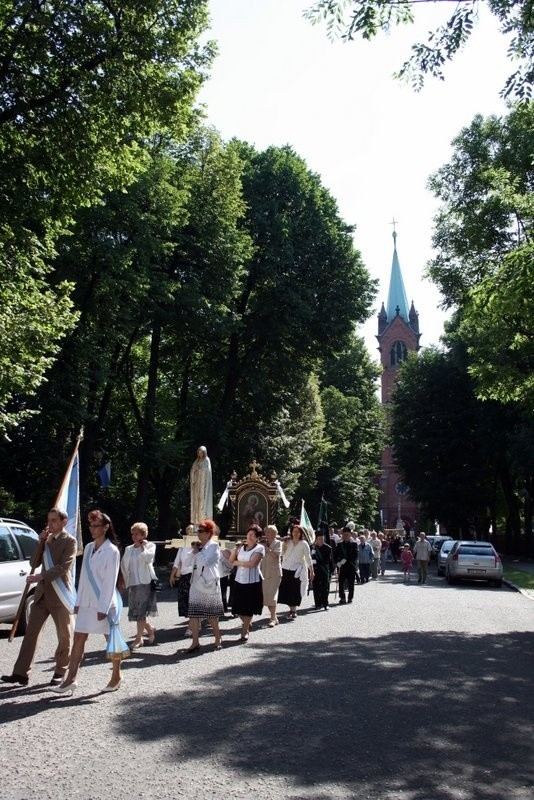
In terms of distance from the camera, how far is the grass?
2566cm

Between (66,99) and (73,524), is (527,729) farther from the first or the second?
(66,99)

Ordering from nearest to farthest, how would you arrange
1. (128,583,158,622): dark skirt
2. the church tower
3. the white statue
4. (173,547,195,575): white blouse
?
(128,583,158,622): dark skirt, (173,547,195,575): white blouse, the white statue, the church tower

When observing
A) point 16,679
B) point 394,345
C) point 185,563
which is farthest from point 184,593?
point 394,345

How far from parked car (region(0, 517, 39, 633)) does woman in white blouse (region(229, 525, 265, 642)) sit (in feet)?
9.57

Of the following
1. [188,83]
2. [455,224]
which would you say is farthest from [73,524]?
[455,224]

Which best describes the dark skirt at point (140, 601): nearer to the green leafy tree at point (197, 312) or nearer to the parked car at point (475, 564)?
the green leafy tree at point (197, 312)

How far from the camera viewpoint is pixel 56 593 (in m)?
8.60

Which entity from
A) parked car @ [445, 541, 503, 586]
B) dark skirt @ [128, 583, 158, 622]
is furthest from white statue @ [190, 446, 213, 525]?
parked car @ [445, 541, 503, 586]

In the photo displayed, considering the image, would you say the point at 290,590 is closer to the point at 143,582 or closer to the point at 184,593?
the point at 184,593

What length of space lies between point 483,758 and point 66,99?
508 inches

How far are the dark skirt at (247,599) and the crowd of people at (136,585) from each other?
14 millimetres

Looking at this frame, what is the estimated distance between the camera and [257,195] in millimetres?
34312

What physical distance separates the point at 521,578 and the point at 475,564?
365cm

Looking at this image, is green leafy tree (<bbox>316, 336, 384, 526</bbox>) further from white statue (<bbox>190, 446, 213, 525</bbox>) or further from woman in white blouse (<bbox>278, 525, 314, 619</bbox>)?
woman in white blouse (<bbox>278, 525, 314, 619</bbox>)
